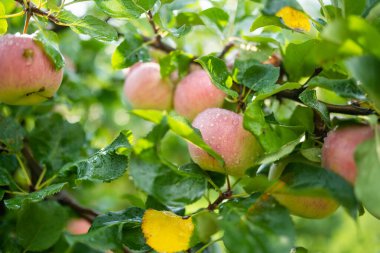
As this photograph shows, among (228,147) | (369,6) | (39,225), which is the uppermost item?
(369,6)

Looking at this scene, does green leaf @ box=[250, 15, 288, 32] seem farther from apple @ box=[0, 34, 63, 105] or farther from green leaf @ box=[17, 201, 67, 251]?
green leaf @ box=[17, 201, 67, 251]

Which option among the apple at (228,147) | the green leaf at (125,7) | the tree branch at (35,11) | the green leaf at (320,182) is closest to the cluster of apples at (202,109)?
the apple at (228,147)

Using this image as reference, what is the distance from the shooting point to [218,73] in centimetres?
88

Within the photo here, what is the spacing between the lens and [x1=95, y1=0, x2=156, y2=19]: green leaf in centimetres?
87

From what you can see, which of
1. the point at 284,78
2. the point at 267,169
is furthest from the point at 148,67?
the point at 267,169

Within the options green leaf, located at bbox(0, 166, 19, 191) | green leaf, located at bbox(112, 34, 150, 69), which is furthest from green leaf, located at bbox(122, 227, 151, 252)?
green leaf, located at bbox(112, 34, 150, 69)

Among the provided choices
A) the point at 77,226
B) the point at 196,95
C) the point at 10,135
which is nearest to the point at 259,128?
the point at 196,95

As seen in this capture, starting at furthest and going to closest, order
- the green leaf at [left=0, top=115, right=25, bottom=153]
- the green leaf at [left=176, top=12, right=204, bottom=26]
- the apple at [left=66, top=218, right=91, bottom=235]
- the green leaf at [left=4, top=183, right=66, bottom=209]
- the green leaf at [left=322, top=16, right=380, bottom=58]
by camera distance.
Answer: the apple at [left=66, top=218, right=91, bottom=235], the green leaf at [left=176, top=12, right=204, bottom=26], the green leaf at [left=0, top=115, right=25, bottom=153], the green leaf at [left=4, top=183, right=66, bottom=209], the green leaf at [left=322, top=16, right=380, bottom=58]

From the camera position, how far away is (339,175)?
65 centimetres

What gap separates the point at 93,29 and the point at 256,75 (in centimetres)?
31

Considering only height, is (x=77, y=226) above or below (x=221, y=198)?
below

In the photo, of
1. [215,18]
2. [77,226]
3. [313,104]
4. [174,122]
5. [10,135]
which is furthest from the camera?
[77,226]

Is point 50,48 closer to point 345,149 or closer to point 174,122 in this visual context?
point 174,122

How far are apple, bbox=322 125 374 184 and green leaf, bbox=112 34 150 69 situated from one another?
50cm
